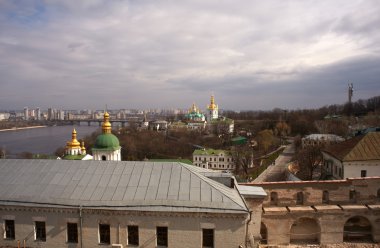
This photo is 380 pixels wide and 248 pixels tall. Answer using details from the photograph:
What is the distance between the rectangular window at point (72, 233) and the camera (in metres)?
10.7

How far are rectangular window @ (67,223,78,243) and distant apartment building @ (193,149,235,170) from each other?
4002 cm

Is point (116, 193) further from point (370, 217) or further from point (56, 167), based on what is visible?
point (370, 217)

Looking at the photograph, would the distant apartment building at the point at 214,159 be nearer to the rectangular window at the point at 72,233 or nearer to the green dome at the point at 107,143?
the green dome at the point at 107,143

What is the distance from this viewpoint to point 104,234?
10.6 meters

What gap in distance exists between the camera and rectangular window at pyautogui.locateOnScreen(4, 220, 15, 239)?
11117 mm

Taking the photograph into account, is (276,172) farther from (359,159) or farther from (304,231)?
(304,231)

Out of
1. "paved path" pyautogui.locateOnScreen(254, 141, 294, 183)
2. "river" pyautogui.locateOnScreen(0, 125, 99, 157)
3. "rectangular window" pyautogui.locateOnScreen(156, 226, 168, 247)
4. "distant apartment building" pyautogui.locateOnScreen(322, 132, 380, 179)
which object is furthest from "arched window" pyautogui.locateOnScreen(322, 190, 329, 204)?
"river" pyautogui.locateOnScreen(0, 125, 99, 157)

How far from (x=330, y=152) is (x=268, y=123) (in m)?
66.6

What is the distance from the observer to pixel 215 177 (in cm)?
1170

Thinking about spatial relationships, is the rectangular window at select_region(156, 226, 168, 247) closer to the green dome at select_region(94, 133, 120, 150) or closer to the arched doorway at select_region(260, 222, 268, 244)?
the arched doorway at select_region(260, 222, 268, 244)

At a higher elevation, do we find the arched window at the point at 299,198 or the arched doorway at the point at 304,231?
the arched window at the point at 299,198

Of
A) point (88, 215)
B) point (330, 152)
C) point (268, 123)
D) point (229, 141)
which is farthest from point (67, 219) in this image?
point (268, 123)

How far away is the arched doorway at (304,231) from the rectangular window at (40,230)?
11.4 m

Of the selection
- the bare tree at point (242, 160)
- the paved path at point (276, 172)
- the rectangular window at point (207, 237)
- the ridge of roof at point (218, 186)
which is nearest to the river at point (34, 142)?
the bare tree at point (242, 160)
